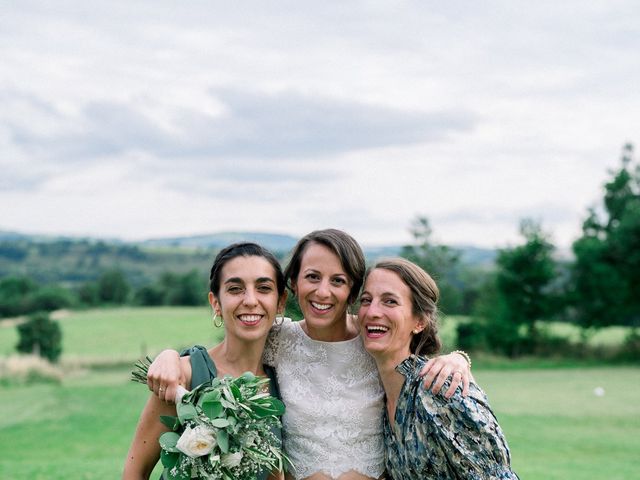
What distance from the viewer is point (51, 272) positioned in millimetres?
106438

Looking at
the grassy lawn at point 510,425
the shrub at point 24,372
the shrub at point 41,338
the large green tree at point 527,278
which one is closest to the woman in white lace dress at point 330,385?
the grassy lawn at point 510,425

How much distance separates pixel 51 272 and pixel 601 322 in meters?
84.0

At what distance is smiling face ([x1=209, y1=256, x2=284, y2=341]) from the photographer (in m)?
4.62

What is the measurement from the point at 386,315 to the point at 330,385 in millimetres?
640

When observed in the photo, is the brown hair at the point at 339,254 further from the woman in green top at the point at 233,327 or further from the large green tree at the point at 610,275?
the large green tree at the point at 610,275

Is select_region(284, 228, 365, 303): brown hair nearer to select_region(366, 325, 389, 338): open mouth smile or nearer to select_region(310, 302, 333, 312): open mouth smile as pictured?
select_region(310, 302, 333, 312): open mouth smile

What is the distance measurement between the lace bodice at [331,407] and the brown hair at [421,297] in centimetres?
35

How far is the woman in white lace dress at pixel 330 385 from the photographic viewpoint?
4844mm

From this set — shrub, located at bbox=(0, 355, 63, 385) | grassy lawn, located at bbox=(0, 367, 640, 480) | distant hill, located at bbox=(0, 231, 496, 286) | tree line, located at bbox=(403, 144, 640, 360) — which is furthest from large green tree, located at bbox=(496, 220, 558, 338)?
distant hill, located at bbox=(0, 231, 496, 286)

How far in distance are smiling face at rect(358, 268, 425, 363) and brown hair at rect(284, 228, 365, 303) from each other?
0.12 m

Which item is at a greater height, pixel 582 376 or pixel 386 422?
pixel 386 422

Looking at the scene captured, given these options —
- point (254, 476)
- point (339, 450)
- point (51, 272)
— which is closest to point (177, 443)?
point (254, 476)

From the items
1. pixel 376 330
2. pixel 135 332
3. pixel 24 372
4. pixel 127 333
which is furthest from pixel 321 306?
pixel 135 332

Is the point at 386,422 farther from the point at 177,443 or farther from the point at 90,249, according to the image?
the point at 90,249
